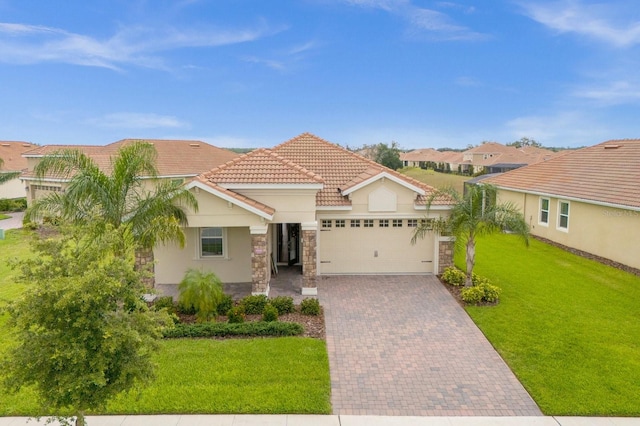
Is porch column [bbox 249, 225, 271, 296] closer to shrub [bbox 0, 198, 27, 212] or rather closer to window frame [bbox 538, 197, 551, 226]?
window frame [bbox 538, 197, 551, 226]

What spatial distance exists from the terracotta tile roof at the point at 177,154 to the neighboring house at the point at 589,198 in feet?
78.0

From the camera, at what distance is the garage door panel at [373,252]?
639 inches

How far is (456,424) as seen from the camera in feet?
24.0

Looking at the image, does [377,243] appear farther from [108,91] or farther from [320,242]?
[108,91]

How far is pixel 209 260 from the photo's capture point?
1515cm

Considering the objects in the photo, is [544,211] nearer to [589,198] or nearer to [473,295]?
[589,198]

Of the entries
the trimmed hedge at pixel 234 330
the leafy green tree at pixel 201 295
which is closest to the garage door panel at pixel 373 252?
the leafy green tree at pixel 201 295

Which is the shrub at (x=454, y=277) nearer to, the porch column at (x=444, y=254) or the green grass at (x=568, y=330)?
the porch column at (x=444, y=254)

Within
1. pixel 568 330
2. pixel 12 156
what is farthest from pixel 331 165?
pixel 12 156

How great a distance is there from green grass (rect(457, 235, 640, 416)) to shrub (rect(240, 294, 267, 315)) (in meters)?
6.11

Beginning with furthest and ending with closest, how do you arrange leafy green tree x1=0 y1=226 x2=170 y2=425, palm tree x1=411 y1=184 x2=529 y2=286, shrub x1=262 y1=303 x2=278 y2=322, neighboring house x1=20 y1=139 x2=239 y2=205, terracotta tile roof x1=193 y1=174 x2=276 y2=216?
1. neighboring house x1=20 y1=139 x2=239 y2=205
2. palm tree x1=411 y1=184 x2=529 y2=286
3. terracotta tile roof x1=193 y1=174 x2=276 y2=216
4. shrub x1=262 y1=303 x2=278 y2=322
5. leafy green tree x1=0 y1=226 x2=170 y2=425

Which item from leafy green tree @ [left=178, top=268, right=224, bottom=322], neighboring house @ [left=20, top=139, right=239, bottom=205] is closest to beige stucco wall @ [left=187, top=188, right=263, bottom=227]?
leafy green tree @ [left=178, top=268, right=224, bottom=322]

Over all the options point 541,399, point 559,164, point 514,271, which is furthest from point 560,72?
point 541,399

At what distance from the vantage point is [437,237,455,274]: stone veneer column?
16016mm
